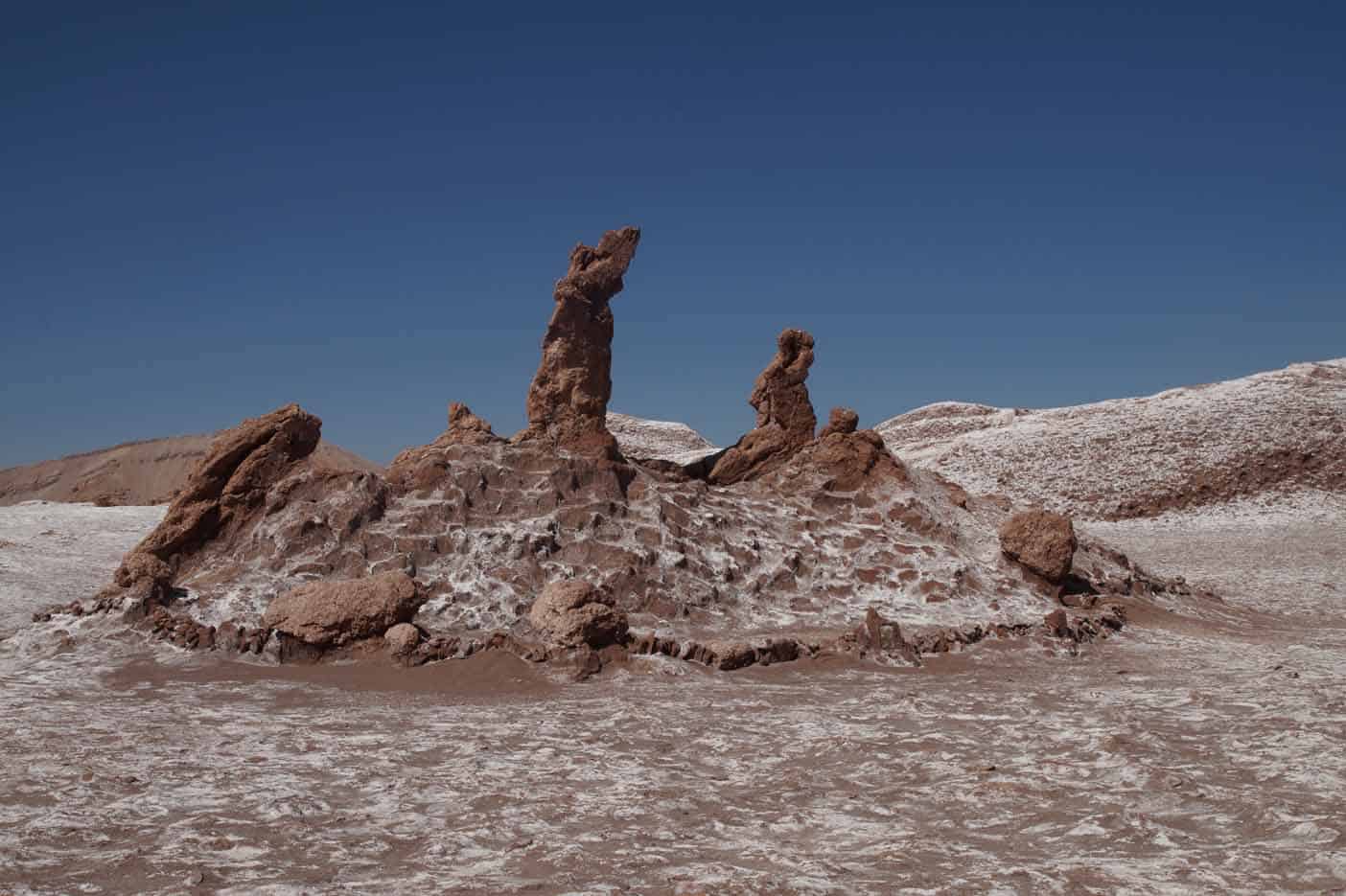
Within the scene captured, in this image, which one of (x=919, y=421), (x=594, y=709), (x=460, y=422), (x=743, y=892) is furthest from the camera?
(x=919, y=421)

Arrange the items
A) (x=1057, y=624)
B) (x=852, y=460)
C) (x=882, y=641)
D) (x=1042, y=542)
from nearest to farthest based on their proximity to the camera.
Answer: (x=882, y=641)
(x=1057, y=624)
(x=1042, y=542)
(x=852, y=460)

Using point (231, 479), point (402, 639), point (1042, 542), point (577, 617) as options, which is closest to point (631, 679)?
point (577, 617)

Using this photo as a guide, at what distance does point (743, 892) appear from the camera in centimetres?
578

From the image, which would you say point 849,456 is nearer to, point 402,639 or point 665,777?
point 402,639

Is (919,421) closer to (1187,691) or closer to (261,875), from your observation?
(1187,691)

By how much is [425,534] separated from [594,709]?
19.9ft

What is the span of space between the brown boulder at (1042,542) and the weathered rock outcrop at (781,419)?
5109 millimetres

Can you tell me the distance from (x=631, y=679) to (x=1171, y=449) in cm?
3853

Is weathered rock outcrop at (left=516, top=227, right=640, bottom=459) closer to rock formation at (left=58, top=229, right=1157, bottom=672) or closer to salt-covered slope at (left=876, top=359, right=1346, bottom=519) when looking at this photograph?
rock formation at (left=58, top=229, right=1157, bottom=672)

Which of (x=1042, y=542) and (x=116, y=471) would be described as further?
(x=116, y=471)

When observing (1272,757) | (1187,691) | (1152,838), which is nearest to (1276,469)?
(1187,691)

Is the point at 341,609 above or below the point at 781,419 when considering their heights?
Answer: below

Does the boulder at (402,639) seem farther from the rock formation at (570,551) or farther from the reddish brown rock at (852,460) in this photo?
the reddish brown rock at (852,460)

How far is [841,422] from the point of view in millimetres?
20562
